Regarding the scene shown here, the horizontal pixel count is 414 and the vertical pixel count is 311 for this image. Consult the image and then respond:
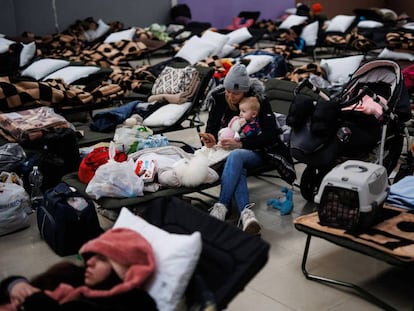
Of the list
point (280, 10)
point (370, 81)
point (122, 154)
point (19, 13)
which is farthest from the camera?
point (280, 10)

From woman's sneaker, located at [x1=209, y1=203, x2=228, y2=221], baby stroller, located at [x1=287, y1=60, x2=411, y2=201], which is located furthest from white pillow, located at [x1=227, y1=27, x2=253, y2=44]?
woman's sneaker, located at [x1=209, y1=203, x2=228, y2=221]

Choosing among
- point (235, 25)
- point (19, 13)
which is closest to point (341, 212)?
point (19, 13)

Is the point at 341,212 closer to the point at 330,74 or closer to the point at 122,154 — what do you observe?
the point at 122,154

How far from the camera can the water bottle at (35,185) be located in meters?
4.06

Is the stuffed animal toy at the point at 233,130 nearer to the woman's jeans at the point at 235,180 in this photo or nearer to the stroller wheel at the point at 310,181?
the woman's jeans at the point at 235,180

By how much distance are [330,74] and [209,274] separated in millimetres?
4439

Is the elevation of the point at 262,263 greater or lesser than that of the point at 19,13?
greater

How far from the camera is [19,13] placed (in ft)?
32.6

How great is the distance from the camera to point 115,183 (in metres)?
3.36

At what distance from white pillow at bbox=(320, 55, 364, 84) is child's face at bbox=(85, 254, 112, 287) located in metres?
4.42

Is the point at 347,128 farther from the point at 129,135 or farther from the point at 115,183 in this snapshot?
the point at 129,135

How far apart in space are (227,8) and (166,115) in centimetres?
848

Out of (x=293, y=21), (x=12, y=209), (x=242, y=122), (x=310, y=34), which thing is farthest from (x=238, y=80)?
(x=293, y=21)

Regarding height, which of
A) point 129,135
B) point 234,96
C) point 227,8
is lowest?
point 227,8
